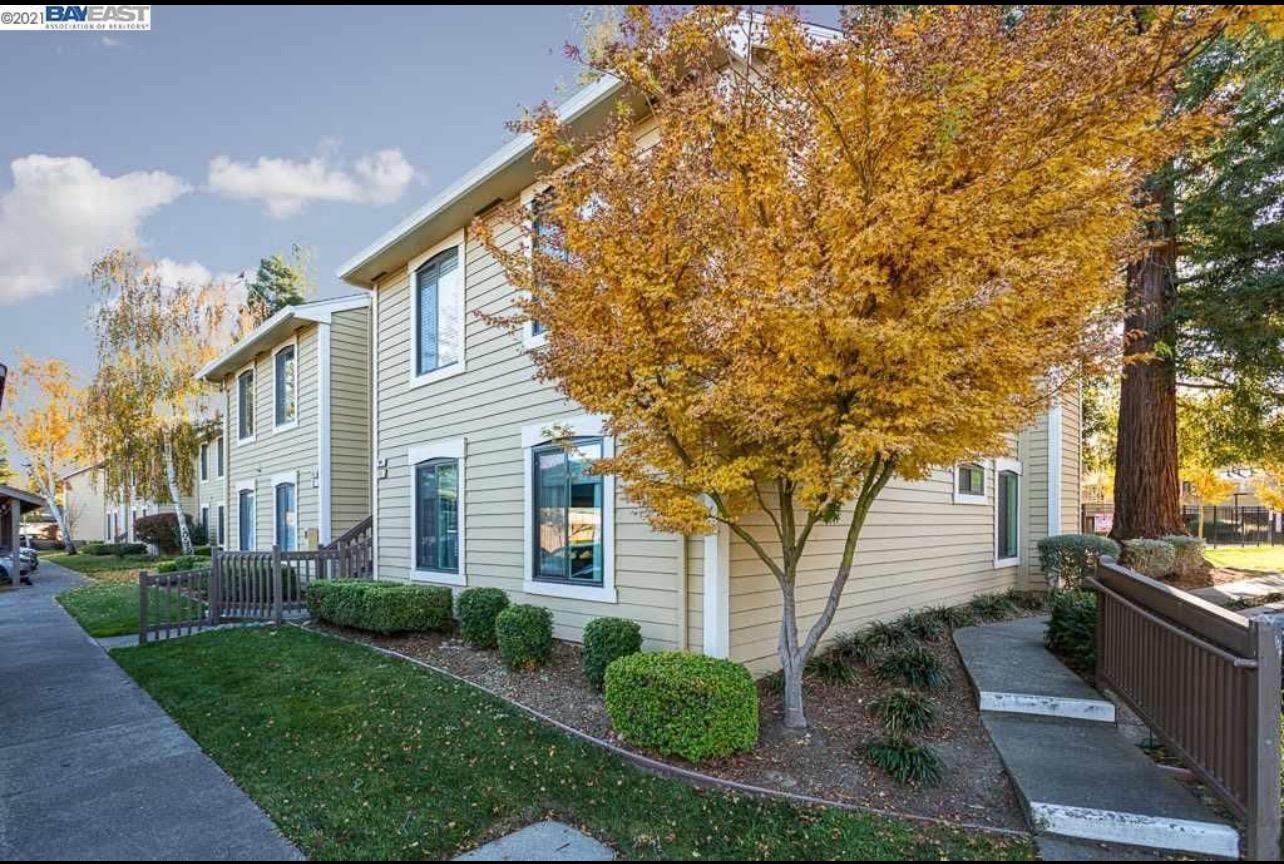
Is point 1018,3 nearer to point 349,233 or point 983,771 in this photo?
point 983,771

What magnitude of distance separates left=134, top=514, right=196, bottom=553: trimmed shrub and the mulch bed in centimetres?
2251

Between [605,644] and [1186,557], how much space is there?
10159 millimetres

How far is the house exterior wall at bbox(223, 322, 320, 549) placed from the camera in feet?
43.2

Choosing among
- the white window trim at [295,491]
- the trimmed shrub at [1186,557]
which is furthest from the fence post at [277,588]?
the trimmed shrub at [1186,557]

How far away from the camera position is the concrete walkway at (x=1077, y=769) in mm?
3459

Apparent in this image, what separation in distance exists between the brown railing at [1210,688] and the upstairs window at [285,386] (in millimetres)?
14248

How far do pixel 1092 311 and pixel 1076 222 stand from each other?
2.71 ft

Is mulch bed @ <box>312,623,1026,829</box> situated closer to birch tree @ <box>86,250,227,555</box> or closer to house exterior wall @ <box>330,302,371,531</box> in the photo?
house exterior wall @ <box>330,302,371,531</box>

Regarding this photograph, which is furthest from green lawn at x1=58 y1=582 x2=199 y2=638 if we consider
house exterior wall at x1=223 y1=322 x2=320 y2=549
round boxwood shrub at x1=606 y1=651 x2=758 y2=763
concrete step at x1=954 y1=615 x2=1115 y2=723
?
concrete step at x1=954 y1=615 x2=1115 y2=723

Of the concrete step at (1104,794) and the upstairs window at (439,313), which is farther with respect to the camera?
the upstairs window at (439,313)

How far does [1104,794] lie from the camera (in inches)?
151

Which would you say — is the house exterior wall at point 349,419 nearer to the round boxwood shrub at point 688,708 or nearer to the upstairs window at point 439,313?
the upstairs window at point 439,313

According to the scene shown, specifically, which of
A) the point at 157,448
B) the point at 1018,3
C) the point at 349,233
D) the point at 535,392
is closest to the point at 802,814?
the point at 535,392

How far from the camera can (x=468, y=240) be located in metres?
8.97
